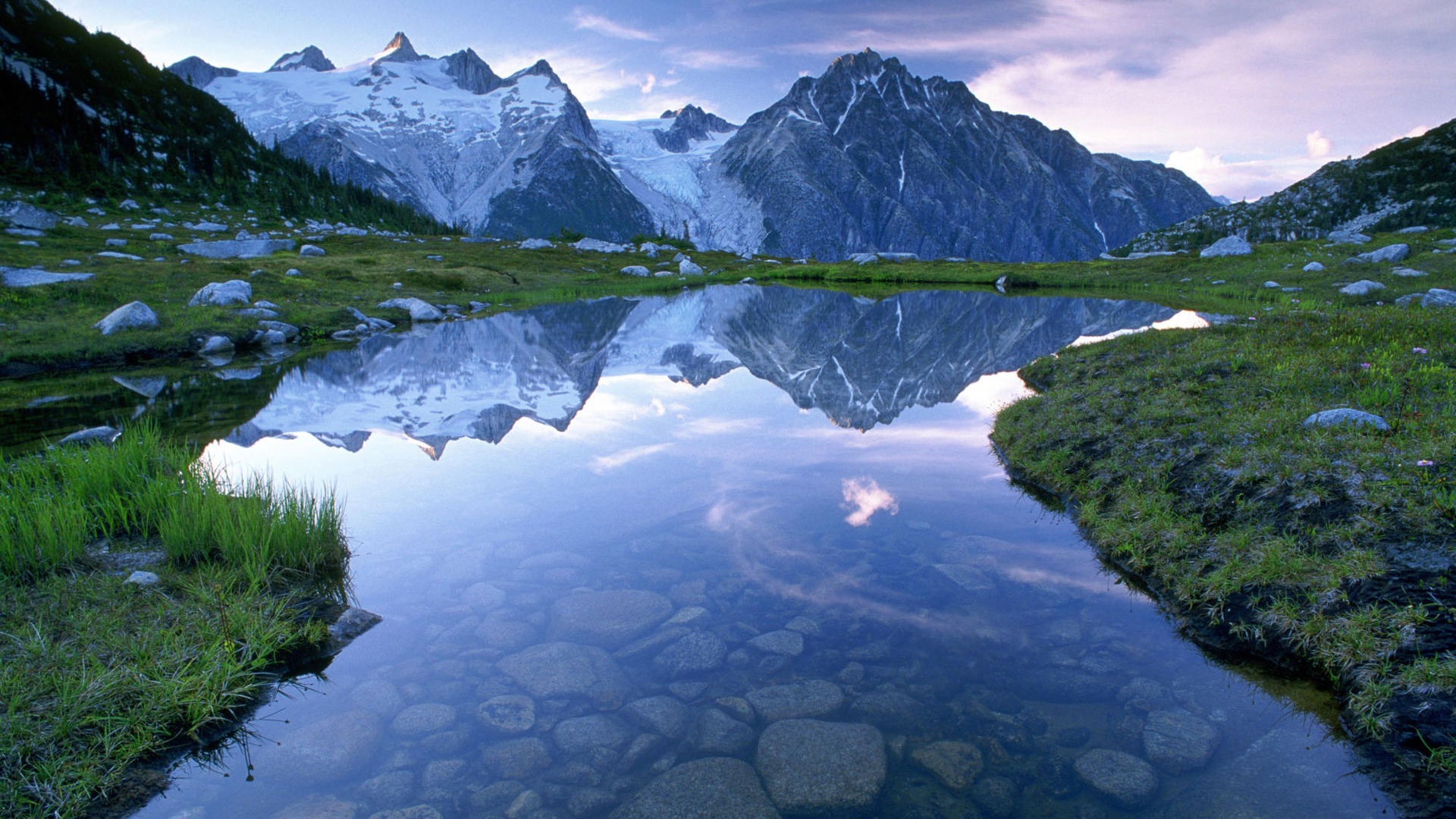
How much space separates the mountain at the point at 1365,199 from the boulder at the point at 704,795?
456 feet

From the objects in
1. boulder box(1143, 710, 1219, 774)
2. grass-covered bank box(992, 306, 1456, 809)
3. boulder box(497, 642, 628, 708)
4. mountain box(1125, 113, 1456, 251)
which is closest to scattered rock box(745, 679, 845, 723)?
boulder box(497, 642, 628, 708)

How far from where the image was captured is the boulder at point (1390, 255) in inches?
1783

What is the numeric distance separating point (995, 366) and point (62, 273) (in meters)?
43.7

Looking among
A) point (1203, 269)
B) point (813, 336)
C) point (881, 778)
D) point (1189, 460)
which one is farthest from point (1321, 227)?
point (881, 778)

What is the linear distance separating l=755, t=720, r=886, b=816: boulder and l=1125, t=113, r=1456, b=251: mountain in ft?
452

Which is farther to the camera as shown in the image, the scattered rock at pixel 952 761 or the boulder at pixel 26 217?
the boulder at pixel 26 217

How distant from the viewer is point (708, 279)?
79562mm

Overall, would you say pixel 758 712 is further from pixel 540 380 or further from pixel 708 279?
pixel 708 279

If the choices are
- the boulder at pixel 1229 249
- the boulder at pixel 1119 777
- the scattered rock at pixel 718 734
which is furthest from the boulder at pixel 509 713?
the boulder at pixel 1229 249

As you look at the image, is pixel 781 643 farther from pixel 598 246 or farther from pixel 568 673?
pixel 598 246

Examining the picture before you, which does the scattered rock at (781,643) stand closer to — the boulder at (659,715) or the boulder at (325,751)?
the boulder at (659,715)

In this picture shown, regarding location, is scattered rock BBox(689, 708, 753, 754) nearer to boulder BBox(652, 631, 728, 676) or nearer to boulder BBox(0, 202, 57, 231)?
boulder BBox(652, 631, 728, 676)

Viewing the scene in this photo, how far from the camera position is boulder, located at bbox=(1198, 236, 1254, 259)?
66312 mm

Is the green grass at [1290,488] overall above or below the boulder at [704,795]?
above
